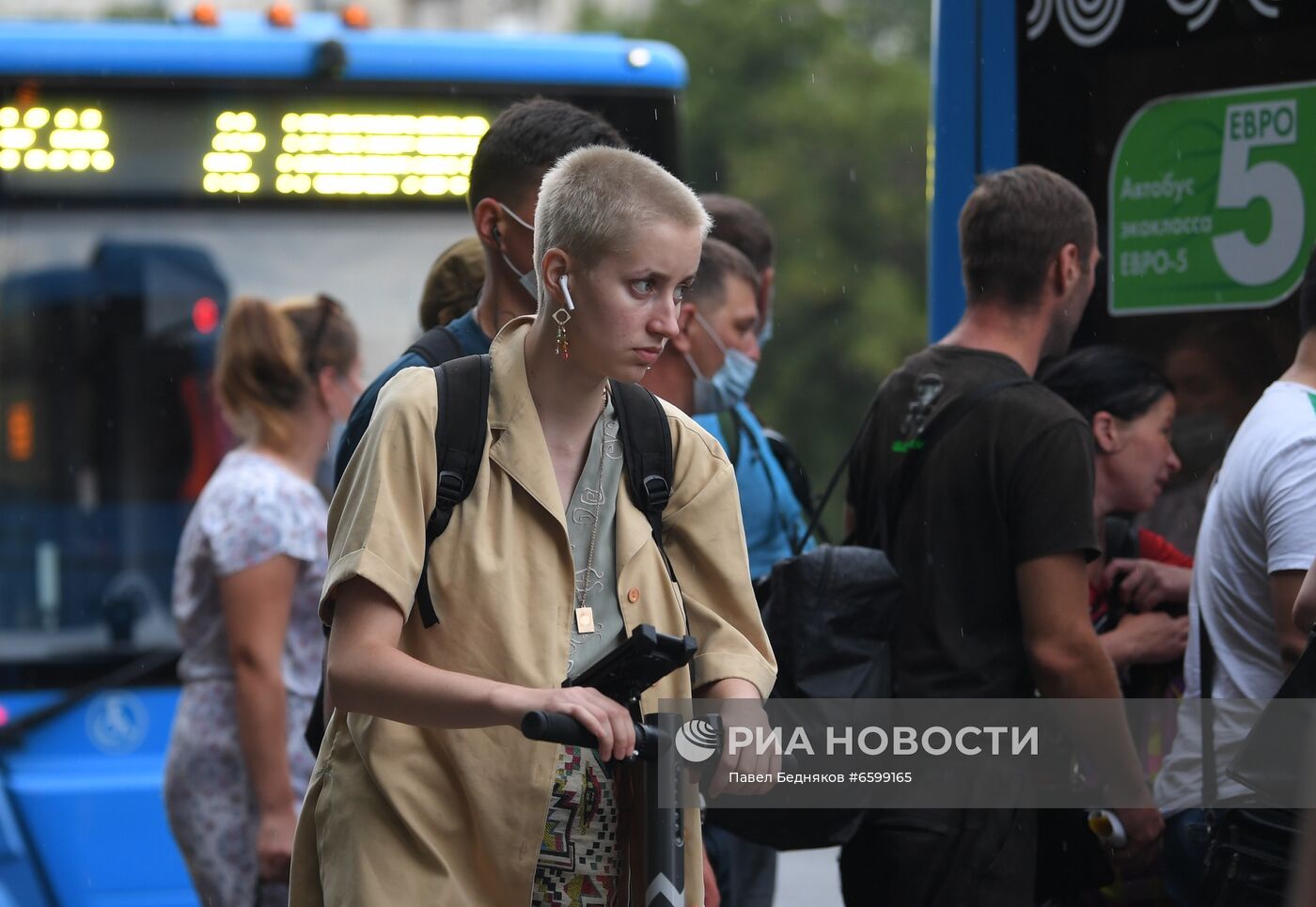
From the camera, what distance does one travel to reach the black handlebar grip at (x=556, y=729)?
2.27 m

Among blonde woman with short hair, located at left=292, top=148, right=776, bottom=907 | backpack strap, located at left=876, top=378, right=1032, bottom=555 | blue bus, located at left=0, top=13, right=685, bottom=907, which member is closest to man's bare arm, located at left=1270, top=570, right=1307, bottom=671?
backpack strap, located at left=876, top=378, right=1032, bottom=555

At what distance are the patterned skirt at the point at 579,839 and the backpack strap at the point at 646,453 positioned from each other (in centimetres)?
31

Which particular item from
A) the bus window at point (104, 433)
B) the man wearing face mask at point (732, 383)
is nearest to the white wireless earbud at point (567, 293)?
the man wearing face mask at point (732, 383)

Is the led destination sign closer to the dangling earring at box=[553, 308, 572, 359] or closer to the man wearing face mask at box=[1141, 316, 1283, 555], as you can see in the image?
the man wearing face mask at box=[1141, 316, 1283, 555]

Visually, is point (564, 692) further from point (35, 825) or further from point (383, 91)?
point (383, 91)

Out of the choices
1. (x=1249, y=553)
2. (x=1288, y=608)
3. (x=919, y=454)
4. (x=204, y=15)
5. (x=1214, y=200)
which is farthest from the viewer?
(x=204, y=15)

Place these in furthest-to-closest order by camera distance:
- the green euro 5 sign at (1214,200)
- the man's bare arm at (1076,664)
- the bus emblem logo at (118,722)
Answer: the bus emblem logo at (118,722) < the green euro 5 sign at (1214,200) < the man's bare arm at (1076,664)

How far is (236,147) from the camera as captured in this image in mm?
7195

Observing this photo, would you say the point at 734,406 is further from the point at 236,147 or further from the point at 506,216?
the point at 236,147

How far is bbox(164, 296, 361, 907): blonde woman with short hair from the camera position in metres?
4.70

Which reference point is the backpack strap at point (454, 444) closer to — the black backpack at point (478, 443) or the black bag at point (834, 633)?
the black backpack at point (478, 443)

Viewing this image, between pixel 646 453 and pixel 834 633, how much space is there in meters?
1.27

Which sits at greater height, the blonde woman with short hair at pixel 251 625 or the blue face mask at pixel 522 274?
the blue face mask at pixel 522 274

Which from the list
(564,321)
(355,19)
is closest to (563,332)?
(564,321)
